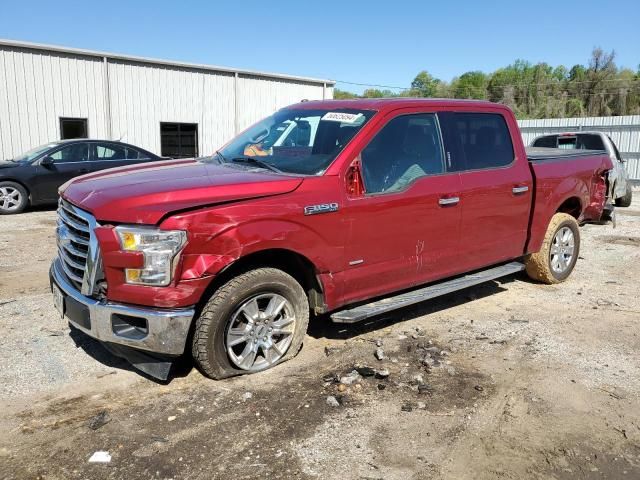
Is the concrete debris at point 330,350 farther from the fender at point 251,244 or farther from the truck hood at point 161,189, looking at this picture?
the truck hood at point 161,189

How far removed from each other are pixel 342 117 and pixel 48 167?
9.09m

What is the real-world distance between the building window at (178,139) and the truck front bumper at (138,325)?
15.3 m

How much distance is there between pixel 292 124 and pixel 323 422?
269 centimetres

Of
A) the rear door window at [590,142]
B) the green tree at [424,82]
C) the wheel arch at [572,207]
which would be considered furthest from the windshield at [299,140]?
the green tree at [424,82]

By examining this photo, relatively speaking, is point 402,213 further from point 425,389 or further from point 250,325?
point 250,325

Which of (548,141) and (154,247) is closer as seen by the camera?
(154,247)

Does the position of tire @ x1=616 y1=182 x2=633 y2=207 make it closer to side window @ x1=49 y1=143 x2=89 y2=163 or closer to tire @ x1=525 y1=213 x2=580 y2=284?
tire @ x1=525 y1=213 x2=580 y2=284

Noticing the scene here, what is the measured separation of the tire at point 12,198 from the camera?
36.9ft

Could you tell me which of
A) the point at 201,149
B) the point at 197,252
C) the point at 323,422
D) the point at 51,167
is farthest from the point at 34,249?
the point at 201,149

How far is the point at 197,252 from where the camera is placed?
3477mm

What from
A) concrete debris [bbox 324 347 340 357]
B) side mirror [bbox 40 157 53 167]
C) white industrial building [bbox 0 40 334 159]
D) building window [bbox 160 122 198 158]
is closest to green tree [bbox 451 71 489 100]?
white industrial building [bbox 0 40 334 159]

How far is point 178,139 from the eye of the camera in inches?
726

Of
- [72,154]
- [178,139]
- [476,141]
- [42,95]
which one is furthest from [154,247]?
[178,139]

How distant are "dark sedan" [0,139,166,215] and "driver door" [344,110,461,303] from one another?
Answer: 9.10 m
